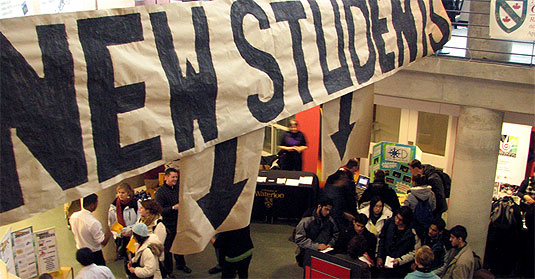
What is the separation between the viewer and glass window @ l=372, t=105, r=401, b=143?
12.6 m

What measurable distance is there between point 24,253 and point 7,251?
1.73ft

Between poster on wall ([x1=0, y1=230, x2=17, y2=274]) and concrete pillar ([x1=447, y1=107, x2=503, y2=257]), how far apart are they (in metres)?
6.15

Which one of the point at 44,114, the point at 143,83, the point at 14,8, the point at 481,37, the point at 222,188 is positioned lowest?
the point at 222,188

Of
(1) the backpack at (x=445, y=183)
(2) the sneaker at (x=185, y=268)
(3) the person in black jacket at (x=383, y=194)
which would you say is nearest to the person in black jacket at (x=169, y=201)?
(2) the sneaker at (x=185, y=268)

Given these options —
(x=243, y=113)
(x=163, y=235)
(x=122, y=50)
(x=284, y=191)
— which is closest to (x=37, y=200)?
(x=122, y=50)

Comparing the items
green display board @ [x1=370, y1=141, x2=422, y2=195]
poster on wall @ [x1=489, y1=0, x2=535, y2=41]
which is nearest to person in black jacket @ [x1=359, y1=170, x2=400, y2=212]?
green display board @ [x1=370, y1=141, x2=422, y2=195]

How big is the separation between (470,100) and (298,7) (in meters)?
4.63

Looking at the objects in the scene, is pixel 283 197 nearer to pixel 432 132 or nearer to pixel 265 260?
pixel 265 260

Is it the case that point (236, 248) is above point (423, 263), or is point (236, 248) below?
below

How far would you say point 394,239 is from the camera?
744 centimetres

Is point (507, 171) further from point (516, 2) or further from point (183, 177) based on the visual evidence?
point (183, 177)

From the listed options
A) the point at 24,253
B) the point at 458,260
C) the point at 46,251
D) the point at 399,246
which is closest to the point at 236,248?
the point at 399,246

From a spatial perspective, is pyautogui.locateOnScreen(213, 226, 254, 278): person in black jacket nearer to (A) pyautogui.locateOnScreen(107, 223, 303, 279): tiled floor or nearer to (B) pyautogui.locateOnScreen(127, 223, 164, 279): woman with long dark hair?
(B) pyautogui.locateOnScreen(127, 223, 164, 279): woman with long dark hair

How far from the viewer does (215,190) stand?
12.8ft
